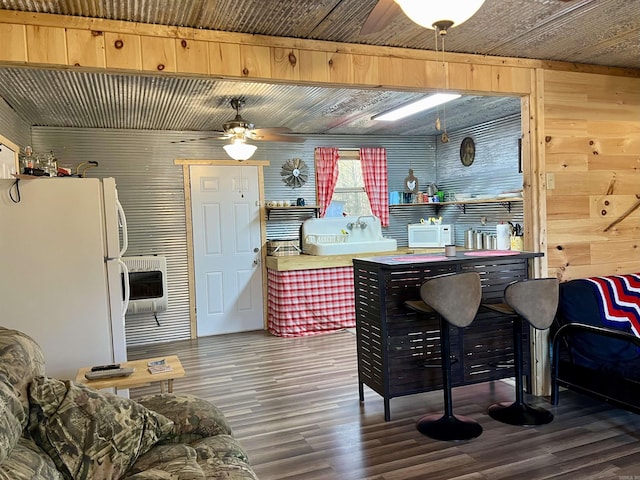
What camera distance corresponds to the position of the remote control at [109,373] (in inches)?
110

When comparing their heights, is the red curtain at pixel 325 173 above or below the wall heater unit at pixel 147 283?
above

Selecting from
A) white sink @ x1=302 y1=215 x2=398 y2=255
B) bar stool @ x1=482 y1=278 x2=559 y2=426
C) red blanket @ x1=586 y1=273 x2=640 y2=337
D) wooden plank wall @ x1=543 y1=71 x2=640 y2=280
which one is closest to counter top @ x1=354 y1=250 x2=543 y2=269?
wooden plank wall @ x1=543 y1=71 x2=640 y2=280

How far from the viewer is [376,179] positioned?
6816mm

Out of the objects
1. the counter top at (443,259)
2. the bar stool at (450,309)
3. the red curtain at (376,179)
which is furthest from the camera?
the red curtain at (376,179)

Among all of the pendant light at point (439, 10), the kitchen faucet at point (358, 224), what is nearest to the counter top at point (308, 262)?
the kitchen faucet at point (358, 224)

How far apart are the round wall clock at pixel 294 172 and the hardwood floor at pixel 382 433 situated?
8.74 ft

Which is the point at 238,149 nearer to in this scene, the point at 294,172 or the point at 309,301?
the point at 294,172

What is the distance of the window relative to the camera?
6.79 metres

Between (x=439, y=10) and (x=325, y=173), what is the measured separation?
16.6 ft

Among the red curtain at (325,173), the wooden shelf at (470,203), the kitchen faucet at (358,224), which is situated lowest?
the kitchen faucet at (358,224)

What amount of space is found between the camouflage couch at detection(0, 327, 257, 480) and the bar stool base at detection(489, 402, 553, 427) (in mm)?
2021

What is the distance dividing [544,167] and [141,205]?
440 cm

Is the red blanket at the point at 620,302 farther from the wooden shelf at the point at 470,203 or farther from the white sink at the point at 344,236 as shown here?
the white sink at the point at 344,236

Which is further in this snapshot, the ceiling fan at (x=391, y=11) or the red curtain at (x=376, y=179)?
the red curtain at (x=376, y=179)
